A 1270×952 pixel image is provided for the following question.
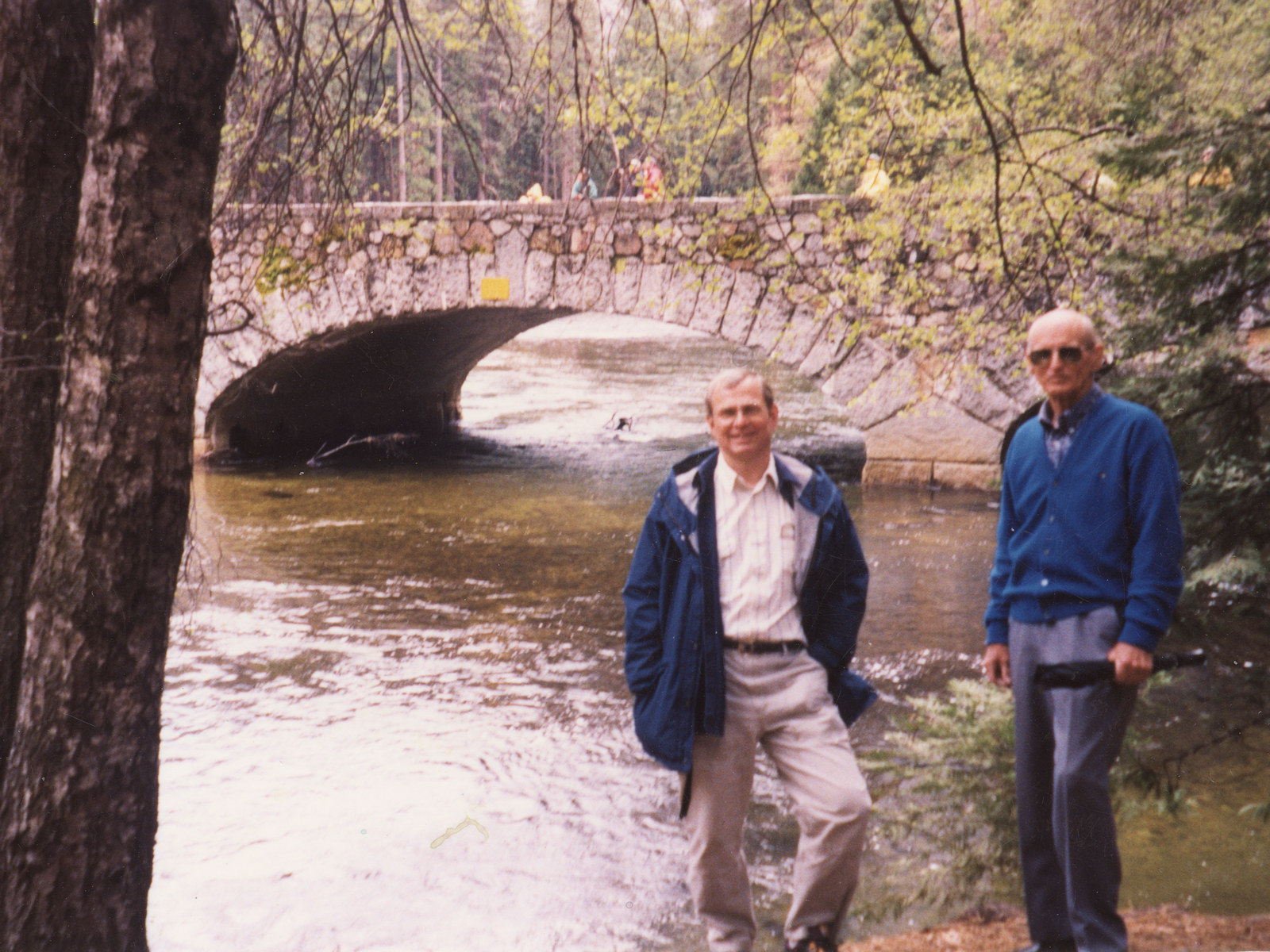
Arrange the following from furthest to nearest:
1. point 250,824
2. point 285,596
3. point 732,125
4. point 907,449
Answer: point 907,449 < point 285,596 < point 250,824 < point 732,125

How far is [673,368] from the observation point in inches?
1027

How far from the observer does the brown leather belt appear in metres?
2.70

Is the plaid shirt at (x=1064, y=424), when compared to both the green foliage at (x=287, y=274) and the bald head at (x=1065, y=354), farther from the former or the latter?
the green foliage at (x=287, y=274)

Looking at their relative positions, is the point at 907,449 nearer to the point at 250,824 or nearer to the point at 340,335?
the point at 340,335

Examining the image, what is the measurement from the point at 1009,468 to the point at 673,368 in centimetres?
2342

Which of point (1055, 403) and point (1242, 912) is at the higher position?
point (1055, 403)

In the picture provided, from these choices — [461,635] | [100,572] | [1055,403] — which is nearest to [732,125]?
[1055,403]

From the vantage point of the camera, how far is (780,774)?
2.71 metres

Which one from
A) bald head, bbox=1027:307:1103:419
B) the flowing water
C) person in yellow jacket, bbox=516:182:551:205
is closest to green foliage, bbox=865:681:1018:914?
the flowing water

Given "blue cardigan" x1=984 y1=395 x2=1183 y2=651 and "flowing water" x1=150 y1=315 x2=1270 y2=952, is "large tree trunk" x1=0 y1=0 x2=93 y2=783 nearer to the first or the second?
"flowing water" x1=150 y1=315 x2=1270 y2=952

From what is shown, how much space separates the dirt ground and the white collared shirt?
3.26 ft

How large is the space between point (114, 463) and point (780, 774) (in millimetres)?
1613

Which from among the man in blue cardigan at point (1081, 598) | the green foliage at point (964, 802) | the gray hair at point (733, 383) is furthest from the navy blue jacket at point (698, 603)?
the green foliage at point (964, 802)

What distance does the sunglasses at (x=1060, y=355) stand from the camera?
8.50ft
